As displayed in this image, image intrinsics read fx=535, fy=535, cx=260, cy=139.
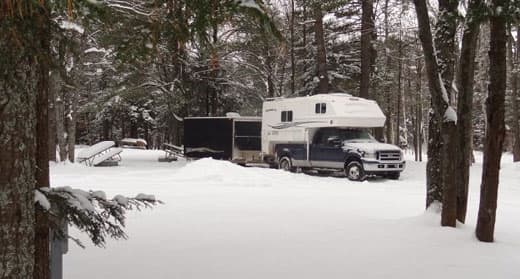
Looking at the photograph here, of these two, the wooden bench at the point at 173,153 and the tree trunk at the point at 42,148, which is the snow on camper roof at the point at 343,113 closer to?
the wooden bench at the point at 173,153

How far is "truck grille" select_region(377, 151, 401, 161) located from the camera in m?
Answer: 17.1

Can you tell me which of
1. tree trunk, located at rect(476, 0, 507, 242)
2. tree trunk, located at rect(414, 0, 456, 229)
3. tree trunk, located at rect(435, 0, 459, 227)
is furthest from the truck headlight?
tree trunk, located at rect(476, 0, 507, 242)

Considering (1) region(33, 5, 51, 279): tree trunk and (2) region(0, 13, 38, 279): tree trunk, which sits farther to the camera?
(1) region(33, 5, 51, 279): tree trunk

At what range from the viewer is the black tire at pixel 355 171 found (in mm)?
17391

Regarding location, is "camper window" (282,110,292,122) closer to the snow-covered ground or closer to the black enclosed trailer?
the black enclosed trailer

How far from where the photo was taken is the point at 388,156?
17.2 metres

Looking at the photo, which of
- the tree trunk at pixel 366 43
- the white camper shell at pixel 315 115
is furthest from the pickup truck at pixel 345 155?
the tree trunk at pixel 366 43

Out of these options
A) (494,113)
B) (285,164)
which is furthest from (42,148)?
(285,164)

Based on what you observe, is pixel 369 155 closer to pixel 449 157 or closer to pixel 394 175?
pixel 394 175

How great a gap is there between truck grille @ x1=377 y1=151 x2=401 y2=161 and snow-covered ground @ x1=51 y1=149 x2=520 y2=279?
435 centimetres

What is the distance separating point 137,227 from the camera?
26.1 feet

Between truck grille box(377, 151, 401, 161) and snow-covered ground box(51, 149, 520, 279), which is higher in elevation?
truck grille box(377, 151, 401, 161)

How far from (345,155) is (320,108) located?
2.06 meters

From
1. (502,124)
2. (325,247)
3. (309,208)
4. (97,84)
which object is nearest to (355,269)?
(325,247)
